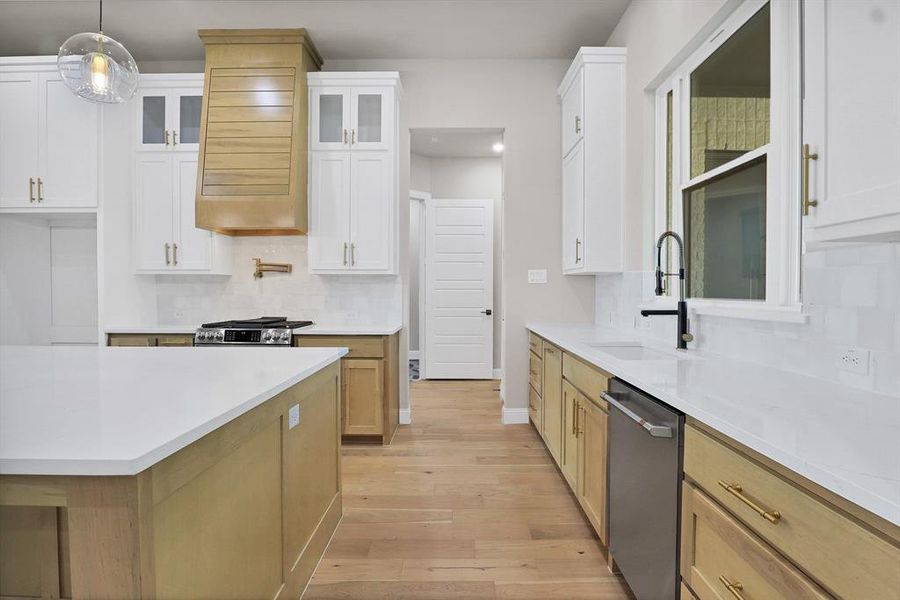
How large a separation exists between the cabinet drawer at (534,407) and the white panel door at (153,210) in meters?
3.08

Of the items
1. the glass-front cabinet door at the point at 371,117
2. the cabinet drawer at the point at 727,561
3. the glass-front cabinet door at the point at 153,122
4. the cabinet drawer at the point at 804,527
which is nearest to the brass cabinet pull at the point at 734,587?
the cabinet drawer at the point at 727,561

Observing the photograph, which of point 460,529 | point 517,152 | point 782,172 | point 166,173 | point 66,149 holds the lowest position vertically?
point 460,529

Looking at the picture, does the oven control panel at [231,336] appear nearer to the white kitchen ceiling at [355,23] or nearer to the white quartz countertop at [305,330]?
the white quartz countertop at [305,330]

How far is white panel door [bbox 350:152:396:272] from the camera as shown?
12.2 feet

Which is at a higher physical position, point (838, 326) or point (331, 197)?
point (331, 197)

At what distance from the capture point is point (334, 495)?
222 centimetres

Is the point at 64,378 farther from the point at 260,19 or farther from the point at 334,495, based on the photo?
the point at 260,19

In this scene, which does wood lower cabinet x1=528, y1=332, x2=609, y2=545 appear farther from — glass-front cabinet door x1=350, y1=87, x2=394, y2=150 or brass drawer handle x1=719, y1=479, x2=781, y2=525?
glass-front cabinet door x1=350, y1=87, x2=394, y2=150

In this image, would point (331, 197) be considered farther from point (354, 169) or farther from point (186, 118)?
point (186, 118)

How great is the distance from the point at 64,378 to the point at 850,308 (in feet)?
7.95

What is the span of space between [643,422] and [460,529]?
1.25 metres

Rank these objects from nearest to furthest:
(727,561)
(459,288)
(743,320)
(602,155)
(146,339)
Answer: (727,561) → (743,320) → (602,155) → (146,339) → (459,288)

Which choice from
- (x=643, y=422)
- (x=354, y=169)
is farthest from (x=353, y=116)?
(x=643, y=422)

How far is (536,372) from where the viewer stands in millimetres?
3646
